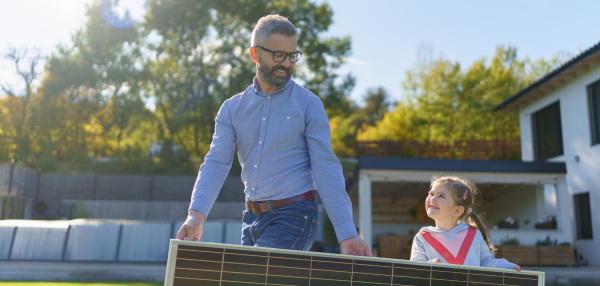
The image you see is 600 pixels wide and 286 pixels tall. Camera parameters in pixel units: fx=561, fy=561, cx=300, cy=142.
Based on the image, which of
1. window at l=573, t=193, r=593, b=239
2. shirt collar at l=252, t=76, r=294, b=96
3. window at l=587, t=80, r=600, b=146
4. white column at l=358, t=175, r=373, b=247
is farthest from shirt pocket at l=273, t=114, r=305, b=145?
window at l=573, t=193, r=593, b=239

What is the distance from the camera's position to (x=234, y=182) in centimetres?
2700

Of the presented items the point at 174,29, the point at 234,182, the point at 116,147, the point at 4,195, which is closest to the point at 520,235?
the point at 234,182

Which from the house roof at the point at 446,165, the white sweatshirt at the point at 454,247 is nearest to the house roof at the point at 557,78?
the house roof at the point at 446,165

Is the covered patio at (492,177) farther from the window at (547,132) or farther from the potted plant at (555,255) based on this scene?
the window at (547,132)

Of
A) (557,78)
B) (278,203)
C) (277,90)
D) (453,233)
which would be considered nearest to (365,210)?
(557,78)

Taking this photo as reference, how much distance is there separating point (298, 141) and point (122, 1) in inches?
1346

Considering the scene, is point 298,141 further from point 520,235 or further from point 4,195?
point 4,195

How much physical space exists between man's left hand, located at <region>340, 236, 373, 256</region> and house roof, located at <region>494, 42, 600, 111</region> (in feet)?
46.3

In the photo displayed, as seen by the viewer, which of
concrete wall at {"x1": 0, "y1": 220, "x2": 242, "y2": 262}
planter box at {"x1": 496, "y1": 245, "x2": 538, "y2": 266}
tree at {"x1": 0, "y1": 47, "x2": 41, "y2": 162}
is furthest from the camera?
tree at {"x1": 0, "y1": 47, "x2": 41, "y2": 162}

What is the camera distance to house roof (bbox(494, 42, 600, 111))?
1485 centimetres

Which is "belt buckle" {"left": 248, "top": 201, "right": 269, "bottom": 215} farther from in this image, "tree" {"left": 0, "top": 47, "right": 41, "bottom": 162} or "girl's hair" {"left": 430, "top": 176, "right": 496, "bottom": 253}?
"tree" {"left": 0, "top": 47, "right": 41, "bottom": 162}

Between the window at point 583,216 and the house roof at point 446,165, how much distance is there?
3.63 feet

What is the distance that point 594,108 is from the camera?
15602 mm

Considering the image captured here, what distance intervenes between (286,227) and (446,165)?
1423 centimetres
